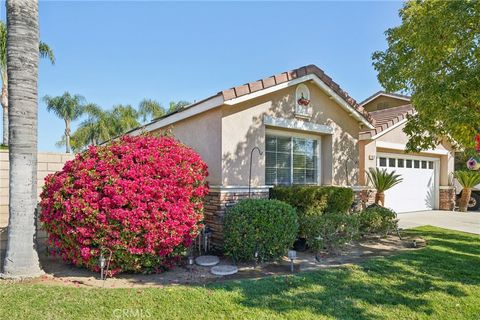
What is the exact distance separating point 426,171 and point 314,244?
40.9 feet

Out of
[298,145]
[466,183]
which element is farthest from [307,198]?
[466,183]

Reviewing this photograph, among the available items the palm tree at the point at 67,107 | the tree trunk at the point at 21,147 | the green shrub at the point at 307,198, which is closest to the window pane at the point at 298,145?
the green shrub at the point at 307,198

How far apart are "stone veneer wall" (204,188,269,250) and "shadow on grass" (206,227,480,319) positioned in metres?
2.26

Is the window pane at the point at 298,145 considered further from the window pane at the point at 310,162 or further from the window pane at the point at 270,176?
the window pane at the point at 270,176

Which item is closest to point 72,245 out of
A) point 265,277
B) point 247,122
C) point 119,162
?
point 119,162

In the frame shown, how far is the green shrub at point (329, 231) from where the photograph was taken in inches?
282

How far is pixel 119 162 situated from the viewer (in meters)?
5.72

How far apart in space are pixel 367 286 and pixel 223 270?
8.70 ft

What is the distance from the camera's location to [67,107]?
126 ft

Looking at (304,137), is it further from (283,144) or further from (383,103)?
(383,103)

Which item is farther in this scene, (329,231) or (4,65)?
(4,65)

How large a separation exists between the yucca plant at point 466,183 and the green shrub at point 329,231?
12.5 metres

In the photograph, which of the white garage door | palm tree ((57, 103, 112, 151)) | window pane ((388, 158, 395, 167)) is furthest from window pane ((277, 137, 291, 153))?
palm tree ((57, 103, 112, 151))

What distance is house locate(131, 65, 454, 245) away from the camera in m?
7.73
